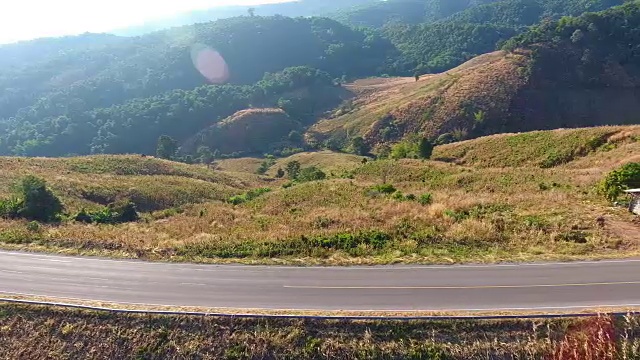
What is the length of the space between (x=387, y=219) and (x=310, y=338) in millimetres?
13857

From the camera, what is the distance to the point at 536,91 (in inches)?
3780

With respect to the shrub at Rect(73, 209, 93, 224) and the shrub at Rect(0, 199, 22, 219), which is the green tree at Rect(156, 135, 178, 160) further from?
the shrub at Rect(73, 209, 93, 224)

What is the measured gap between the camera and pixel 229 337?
17031 mm

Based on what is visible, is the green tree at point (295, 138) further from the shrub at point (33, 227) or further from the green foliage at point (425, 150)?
the shrub at point (33, 227)

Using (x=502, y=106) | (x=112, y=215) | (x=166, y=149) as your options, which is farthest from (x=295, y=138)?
(x=112, y=215)

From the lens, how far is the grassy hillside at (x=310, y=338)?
15562 mm

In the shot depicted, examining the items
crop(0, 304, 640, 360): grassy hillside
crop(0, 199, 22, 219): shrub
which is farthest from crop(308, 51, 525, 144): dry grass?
crop(0, 304, 640, 360): grassy hillside

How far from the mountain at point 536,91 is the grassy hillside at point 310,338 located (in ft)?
228

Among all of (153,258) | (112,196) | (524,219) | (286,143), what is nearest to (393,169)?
(524,219)

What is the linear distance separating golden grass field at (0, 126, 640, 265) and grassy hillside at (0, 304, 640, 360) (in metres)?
5.53

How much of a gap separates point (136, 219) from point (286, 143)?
87972 millimetres

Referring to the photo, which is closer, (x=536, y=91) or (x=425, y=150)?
(x=425, y=150)

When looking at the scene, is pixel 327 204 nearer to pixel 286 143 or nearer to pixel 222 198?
pixel 222 198

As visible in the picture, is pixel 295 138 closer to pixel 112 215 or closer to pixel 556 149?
pixel 556 149
